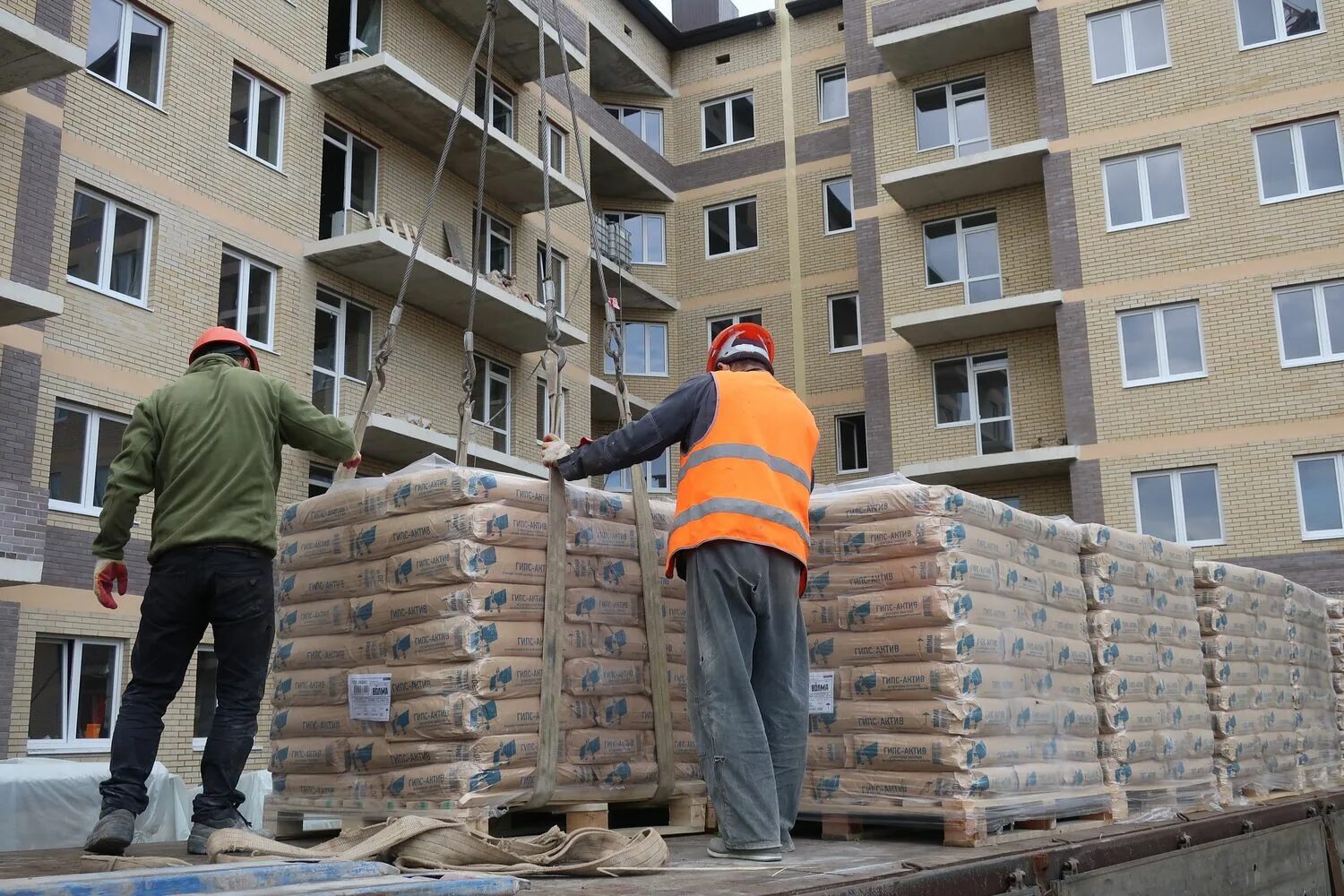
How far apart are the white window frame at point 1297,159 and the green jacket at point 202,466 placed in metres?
20.2

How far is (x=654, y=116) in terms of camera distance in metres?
31.5

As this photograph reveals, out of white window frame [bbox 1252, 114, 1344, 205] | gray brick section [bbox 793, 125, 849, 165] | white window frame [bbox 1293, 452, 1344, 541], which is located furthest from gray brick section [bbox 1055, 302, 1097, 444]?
gray brick section [bbox 793, 125, 849, 165]

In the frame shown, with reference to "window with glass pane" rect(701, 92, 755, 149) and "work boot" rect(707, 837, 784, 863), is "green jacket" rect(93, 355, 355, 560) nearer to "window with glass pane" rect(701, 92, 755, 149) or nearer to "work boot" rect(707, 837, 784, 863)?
"work boot" rect(707, 837, 784, 863)

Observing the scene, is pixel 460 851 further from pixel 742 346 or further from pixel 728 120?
pixel 728 120

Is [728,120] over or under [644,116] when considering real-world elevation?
under

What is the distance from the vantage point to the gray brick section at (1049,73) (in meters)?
22.8

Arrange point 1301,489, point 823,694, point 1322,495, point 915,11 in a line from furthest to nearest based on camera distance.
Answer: point 915,11
point 1301,489
point 1322,495
point 823,694

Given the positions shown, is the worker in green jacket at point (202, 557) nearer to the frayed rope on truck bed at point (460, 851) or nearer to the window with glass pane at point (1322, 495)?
the frayed rope on truck bed at point (460, 851)

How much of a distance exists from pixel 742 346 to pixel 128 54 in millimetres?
14548

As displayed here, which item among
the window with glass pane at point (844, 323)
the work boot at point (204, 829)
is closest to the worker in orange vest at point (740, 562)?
the work boot at point (204, 829)

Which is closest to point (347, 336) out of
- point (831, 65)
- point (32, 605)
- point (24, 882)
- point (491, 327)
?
point (491, 327)

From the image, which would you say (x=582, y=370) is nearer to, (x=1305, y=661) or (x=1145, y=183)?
(x=1145, y=183)

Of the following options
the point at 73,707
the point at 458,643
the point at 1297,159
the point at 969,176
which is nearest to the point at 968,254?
the point at 969,176

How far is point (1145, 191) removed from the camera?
2195 centimetres
